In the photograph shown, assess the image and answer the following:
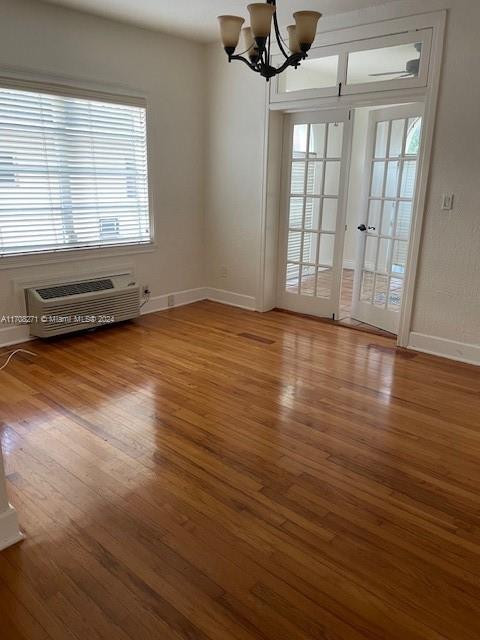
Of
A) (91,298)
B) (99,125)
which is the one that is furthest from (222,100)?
(91,298)

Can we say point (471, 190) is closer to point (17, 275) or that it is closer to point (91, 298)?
point (91, 298)

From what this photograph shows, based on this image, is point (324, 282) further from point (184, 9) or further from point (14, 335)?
point (14, 335)

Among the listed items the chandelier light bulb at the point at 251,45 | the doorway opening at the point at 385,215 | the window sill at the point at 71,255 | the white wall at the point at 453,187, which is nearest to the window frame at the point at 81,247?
the window sill at the point at 71,255

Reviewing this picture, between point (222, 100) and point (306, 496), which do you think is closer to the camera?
point (306, 496)

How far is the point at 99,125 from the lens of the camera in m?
4.49

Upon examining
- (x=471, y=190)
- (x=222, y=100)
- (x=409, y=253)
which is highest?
(x=222, y=100)

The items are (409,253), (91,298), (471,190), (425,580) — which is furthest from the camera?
(91,298)

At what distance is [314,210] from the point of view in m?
5.03

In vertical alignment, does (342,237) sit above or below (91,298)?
above

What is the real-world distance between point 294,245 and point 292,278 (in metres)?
0.38

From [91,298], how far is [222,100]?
2.66 metres

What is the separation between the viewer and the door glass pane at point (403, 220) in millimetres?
4312

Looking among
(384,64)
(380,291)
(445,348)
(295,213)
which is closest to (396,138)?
(384,64)

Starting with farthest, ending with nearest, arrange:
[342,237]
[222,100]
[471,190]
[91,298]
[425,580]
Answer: [222,100] < [342,237] < [91,298] < [471,190] < [425,580]
